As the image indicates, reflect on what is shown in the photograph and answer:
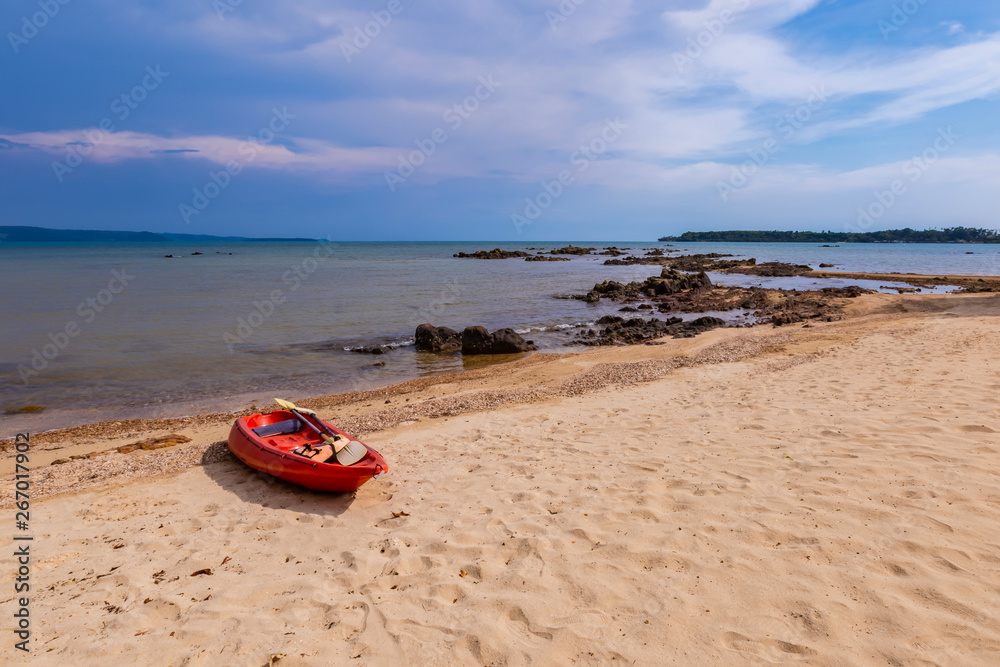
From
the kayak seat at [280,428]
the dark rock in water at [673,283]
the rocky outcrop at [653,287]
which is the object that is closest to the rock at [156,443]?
the kayak seat at [280,428]

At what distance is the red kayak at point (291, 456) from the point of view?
5.74 metres

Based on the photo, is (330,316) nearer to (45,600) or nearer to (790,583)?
(45,600)

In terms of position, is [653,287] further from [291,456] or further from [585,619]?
[585,619]

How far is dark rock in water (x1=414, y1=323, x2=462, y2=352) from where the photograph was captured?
54.5ft

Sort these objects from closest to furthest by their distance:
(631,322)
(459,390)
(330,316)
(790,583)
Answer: (790,583) → (459,390) → (631,322) → (330,316)

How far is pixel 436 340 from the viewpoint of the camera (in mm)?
16688

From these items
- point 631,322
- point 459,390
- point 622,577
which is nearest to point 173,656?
point 622,577

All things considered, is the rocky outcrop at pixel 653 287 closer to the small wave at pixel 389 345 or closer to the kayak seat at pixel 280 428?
the small wave at pixel 389 345

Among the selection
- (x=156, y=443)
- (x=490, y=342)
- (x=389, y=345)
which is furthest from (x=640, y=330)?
(x=156, y=443)

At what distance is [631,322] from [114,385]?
688 inches

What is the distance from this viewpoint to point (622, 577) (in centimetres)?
373

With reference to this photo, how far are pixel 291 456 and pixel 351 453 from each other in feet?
2.71

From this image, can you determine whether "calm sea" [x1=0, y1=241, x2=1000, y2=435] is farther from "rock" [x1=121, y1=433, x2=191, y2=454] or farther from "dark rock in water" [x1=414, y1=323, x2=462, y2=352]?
"rock" [x1=121, y1=433, x2=191, y2=454]

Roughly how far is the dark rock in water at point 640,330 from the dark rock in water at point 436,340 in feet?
15.2
